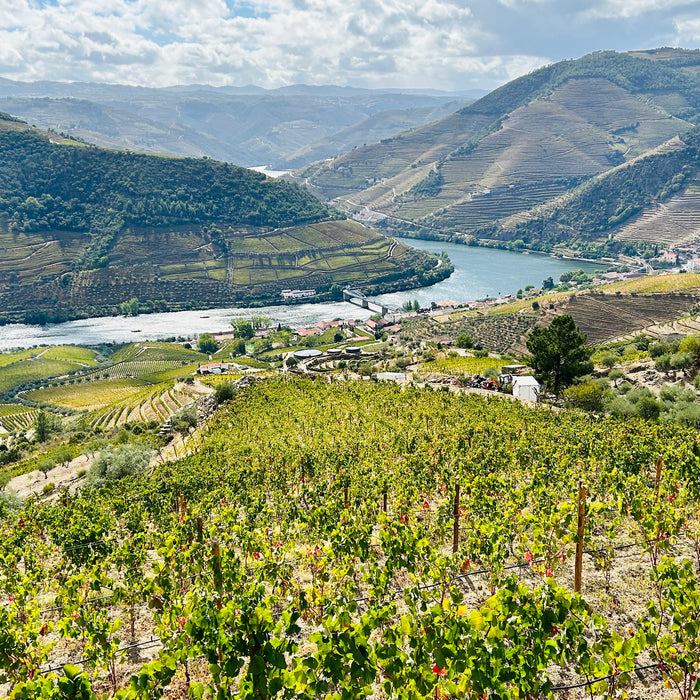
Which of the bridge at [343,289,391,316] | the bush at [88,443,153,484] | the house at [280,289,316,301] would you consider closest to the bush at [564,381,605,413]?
the bush at [88,443,153,484]

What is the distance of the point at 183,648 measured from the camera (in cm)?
712

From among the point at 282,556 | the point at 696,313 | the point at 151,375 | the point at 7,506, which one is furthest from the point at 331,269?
the point at 282,556

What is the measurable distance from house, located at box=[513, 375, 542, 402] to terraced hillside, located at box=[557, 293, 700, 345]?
46.7 metres

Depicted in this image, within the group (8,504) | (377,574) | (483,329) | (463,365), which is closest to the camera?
(377,574)

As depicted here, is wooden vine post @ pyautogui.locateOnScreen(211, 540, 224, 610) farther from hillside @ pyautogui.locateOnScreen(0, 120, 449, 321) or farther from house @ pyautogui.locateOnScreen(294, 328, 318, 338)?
hillside @ pyautogui.locateOnScreen(0, 120, 449, 321)

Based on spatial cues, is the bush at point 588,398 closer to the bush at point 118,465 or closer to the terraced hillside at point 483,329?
the bush at point 118,465

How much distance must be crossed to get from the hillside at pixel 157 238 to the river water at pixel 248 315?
217 inches

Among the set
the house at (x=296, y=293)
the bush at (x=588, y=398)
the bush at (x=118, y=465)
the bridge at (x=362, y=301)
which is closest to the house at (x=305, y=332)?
the bridge at (x=362, y=301)

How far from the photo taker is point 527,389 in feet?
142

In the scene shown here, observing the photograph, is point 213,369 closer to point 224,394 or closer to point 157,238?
point 224,394

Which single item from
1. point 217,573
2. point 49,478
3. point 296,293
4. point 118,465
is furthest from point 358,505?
point 296,293

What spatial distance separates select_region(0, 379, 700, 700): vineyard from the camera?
6820 millimetres

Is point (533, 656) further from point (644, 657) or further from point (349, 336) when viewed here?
point (349, 336)

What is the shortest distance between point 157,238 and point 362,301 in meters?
67.7
